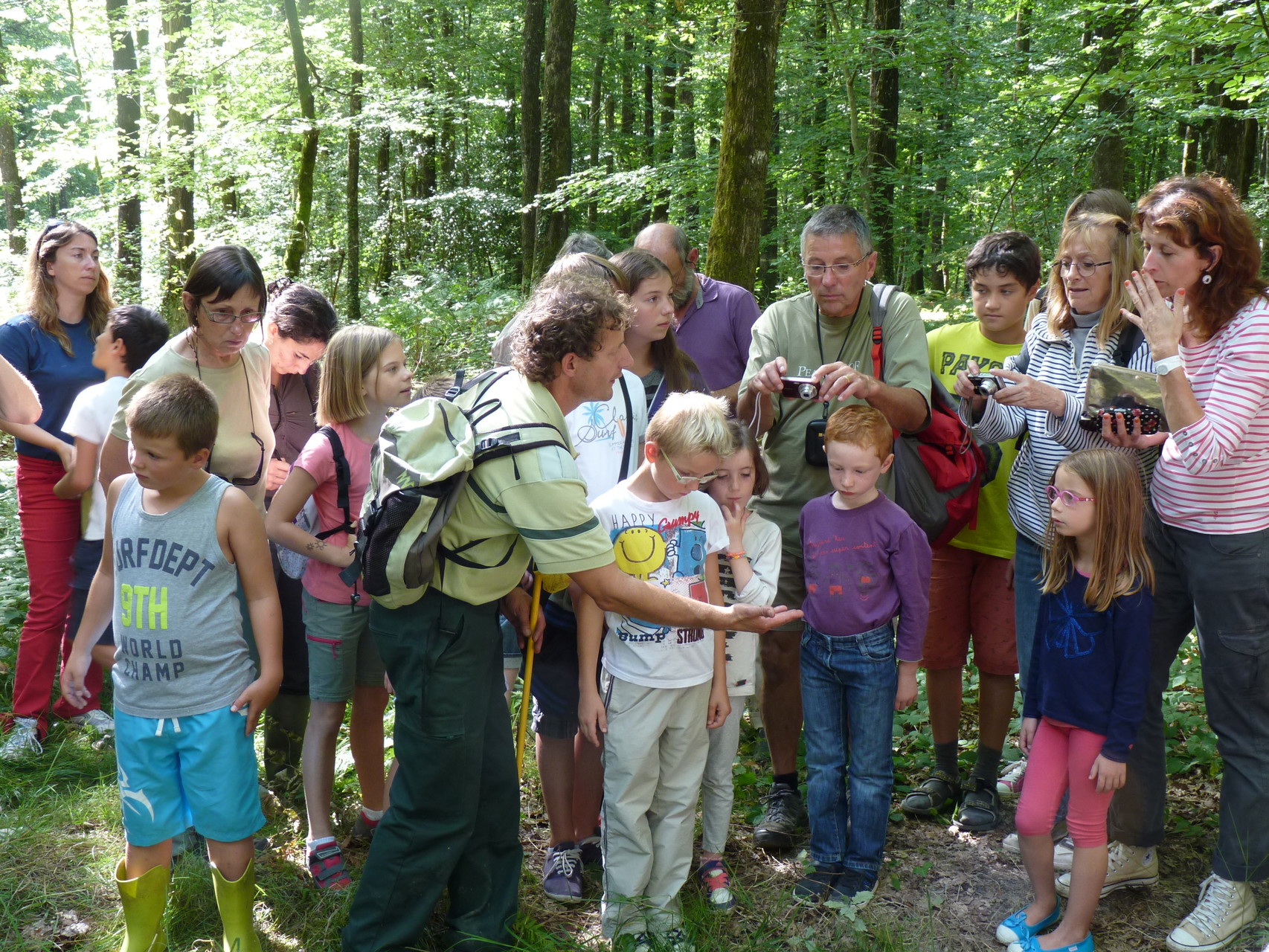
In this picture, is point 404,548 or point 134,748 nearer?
point 404,548

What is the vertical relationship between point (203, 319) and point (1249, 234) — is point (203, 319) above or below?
below

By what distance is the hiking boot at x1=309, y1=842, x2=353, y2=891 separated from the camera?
3.26 meters

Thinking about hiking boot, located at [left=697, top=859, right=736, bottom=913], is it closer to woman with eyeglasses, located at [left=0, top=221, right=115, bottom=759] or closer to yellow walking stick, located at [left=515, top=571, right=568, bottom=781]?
yellow walking stick, located at [left=515, top=571, right=568, bottom=781]

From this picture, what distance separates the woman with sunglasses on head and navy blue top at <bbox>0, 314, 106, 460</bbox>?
4.67m

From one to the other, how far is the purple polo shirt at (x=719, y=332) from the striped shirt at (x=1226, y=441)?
2.02 meters

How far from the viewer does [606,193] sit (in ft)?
35.9

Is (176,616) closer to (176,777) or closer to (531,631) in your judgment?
(176,777)

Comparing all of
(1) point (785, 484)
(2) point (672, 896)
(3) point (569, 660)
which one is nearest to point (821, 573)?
(1) point (785, 484)

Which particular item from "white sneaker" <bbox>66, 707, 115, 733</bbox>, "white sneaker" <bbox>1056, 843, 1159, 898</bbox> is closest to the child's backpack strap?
"white sneaker" <bbox>66, 707, 115, 733</bbox>

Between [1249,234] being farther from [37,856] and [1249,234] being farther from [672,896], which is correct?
[37,856]

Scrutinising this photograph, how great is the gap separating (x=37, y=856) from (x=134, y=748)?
120 cm

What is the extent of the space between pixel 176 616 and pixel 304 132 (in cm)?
1003

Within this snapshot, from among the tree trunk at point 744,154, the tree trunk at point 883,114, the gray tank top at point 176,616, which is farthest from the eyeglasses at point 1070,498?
the tree trunk at point 883,114

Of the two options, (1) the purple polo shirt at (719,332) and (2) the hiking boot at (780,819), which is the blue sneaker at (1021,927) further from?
(1) the purple polo shirt at (719,332)
